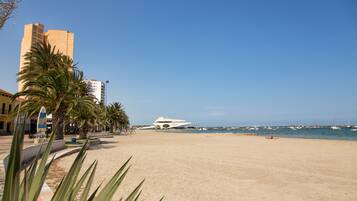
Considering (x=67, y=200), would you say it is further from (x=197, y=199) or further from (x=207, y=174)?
(x=207, y=174)

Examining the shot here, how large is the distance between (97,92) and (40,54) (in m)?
138

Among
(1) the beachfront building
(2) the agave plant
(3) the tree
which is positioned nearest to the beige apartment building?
(1) the beachfront building

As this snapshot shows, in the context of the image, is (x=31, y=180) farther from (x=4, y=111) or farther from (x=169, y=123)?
(x=169, y=123)

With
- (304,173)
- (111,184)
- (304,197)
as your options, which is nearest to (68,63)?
(304,173)

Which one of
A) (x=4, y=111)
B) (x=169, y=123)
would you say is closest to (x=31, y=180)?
(x=4, y=111)

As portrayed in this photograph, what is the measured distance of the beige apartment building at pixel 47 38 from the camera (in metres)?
82.6

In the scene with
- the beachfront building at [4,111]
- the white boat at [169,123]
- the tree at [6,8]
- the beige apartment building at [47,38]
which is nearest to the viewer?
the tree at [6,8]

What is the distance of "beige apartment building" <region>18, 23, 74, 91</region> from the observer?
8256 cm

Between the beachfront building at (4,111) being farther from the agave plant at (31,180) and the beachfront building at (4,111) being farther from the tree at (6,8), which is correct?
the agave plant at (31,180)

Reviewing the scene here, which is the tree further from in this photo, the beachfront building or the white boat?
the white boat

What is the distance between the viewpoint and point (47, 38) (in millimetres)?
93688

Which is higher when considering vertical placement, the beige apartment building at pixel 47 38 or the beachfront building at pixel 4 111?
the beige apartment building at pixel 47 38

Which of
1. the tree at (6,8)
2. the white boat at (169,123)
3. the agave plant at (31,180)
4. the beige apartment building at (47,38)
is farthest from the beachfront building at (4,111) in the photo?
the white boat at (169,123)

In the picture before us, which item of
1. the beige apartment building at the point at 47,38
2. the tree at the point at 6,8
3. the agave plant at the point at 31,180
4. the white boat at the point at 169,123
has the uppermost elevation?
the beige apartment building at the point at 47,38
